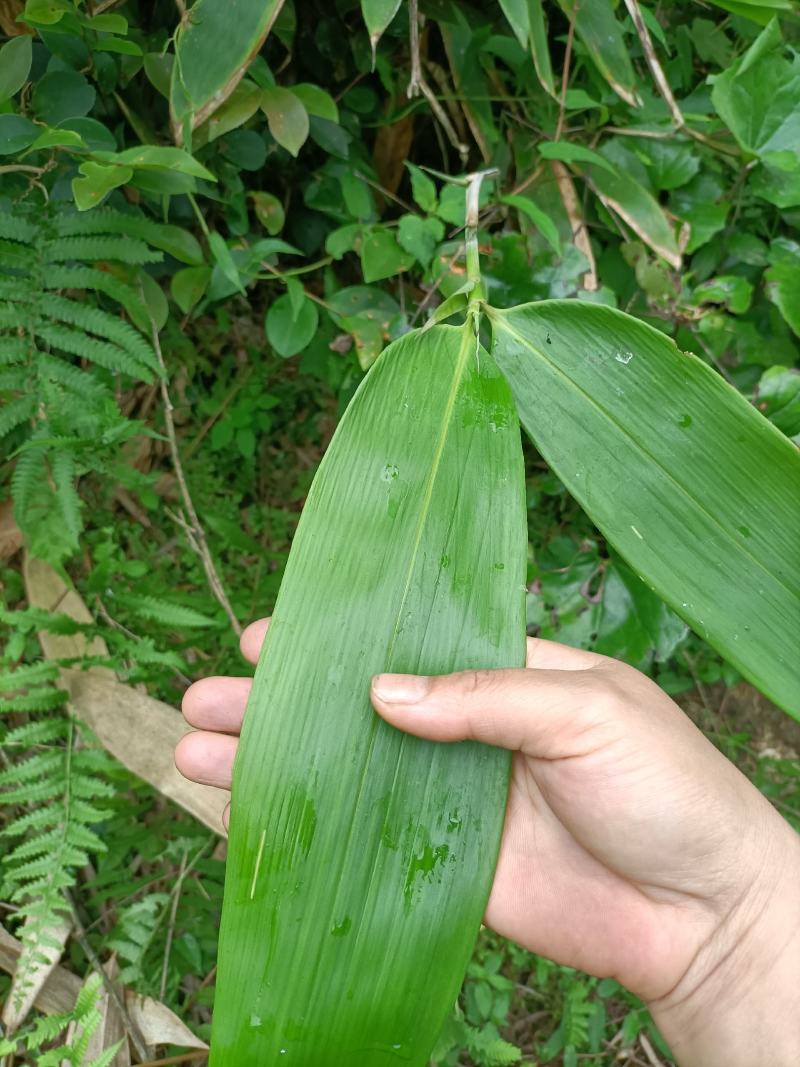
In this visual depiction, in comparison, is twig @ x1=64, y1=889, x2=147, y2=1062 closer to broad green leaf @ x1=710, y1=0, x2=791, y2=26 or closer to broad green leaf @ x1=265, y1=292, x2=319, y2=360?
broad green leaf @ x1=265, y1=292, x2=319, y2=360

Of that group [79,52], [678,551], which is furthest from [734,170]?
[79,52]

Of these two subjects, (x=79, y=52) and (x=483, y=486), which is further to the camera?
(x=79, y=52)

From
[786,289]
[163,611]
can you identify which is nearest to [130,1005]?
[163,611]

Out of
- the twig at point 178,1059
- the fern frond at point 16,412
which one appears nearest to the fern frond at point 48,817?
the twig at point 178,1059

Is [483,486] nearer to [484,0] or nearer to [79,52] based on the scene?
[79,52]

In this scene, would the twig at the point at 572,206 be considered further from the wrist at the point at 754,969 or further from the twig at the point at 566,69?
the wrist at the point at 754,969
